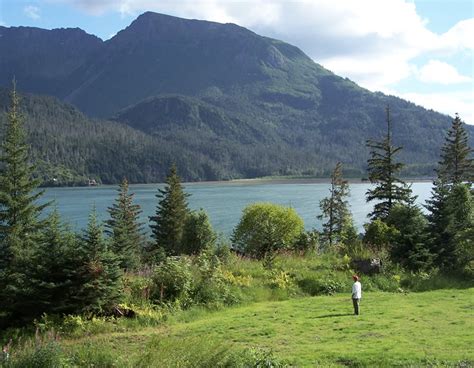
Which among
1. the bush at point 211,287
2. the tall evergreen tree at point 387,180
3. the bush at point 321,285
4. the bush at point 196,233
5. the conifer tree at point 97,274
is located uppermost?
the tall evergreen tree at point 387,180

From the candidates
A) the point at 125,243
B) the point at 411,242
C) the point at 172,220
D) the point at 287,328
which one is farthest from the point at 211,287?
the point at 172,220

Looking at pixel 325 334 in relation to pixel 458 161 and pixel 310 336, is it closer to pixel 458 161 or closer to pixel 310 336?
pixel 310 336

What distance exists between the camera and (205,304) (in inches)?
645

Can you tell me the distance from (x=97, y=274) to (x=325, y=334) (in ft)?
21.4

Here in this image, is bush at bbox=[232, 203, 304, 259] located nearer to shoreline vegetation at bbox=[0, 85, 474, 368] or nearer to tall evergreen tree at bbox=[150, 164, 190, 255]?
tall evergreen tree at bbox=[150, 164, 190, 255]

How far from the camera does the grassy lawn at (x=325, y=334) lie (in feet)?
33.4

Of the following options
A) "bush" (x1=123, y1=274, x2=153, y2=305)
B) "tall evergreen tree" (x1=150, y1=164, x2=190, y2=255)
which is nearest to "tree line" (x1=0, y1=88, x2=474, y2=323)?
"bush" (x1=123, y1=274, x2=153, y2=305)

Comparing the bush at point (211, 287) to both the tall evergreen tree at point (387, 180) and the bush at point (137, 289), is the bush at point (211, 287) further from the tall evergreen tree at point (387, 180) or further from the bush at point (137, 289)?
the tall evergreen tree at point (387, 180)

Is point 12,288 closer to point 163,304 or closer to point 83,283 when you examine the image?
point 83,283

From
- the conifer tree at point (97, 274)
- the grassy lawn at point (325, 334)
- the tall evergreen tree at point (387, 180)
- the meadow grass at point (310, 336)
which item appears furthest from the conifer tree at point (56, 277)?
the tall evergreen tree at point (387, 180)

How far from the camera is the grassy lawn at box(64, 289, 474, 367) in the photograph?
33.4 feet

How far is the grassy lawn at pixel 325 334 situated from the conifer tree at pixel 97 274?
1.54 meters

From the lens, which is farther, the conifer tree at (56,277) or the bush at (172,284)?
the bush at (172,284)

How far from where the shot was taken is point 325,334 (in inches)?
496
